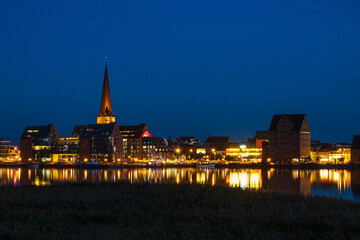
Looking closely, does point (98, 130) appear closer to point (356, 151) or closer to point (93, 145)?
point (93, 145)

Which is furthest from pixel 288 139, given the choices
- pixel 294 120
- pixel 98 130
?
pixel 98 130

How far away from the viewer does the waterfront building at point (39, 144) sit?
166375 millimetres

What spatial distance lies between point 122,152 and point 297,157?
66.0 metres

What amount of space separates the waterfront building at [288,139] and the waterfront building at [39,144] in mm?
83319

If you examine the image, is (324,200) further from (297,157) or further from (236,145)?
(236,145)

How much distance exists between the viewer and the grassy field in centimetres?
1545

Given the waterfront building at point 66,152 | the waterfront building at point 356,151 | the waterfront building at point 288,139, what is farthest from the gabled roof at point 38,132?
the waterfront building at point 356,151

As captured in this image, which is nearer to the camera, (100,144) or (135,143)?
(100,144)

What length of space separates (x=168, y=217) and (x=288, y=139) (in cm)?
→ 14271

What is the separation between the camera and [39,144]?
168 metres

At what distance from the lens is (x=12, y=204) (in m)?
23.0

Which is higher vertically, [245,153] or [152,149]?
[152,149]

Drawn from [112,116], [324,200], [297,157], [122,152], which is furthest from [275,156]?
[324,200]

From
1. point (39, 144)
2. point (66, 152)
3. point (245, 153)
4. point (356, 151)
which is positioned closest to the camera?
point (356, 151)
